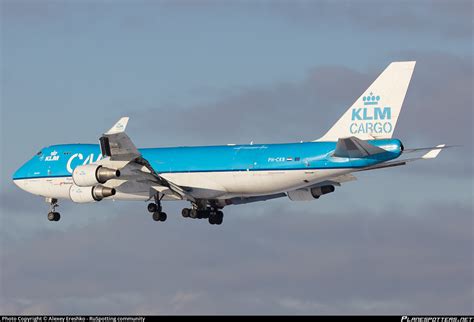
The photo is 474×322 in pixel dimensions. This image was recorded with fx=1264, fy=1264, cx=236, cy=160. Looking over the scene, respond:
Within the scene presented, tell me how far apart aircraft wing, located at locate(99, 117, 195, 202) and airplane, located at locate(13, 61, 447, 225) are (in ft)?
0.17

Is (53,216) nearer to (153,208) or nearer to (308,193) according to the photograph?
(153,208)

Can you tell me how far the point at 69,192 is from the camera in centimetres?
7369

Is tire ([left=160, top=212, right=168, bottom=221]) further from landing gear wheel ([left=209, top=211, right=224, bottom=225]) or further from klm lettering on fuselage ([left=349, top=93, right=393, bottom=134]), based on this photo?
klm lettering on fuselage ([left=349, top=93, right=393, bottom=134])

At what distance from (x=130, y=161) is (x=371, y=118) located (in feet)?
42.8

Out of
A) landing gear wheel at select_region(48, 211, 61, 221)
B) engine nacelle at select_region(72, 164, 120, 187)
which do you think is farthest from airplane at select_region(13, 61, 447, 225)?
landing gear wheel at select_region(48, 211, 61, 221)

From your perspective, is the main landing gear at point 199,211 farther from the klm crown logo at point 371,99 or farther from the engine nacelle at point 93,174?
the klm crown logo at point 371,99

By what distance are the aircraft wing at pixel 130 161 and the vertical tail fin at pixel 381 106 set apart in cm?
1042

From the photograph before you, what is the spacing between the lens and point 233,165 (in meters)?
69.2

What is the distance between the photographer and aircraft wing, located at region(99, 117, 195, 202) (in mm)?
65869

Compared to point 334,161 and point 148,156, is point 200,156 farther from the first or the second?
point 334,161

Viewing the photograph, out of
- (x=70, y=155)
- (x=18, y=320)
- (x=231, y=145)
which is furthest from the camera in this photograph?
(x=70, y=155)

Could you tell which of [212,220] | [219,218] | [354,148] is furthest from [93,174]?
[354,148]

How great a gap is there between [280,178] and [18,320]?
2179 centimetres

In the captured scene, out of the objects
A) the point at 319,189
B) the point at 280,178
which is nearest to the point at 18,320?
the point at 280,178
